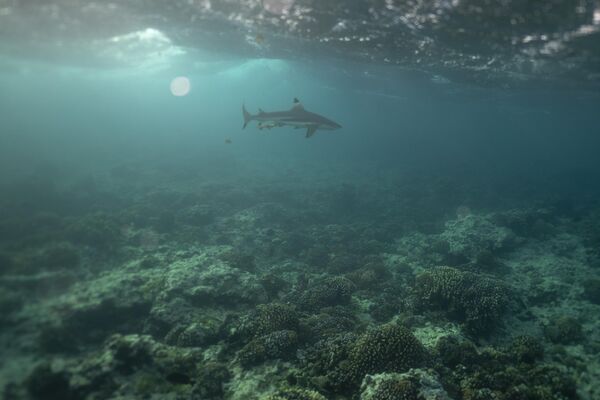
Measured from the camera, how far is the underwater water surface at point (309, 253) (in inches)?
279

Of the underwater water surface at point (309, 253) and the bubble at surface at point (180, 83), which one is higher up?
the bubble at surface at point (180, 83)

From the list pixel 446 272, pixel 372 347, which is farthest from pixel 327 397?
pixel 446 272

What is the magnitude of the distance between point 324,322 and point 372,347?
2397 millimetres

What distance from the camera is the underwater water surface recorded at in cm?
710

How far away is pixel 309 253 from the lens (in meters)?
17.0

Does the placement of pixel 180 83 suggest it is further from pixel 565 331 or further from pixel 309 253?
pixel 565 331

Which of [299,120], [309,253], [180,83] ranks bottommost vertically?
[309,253]

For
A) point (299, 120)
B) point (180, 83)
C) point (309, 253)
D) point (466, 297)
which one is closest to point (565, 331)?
point (466, 297)

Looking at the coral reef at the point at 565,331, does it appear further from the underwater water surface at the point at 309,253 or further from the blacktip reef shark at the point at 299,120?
the blacktip reef shark at the point at 299,120

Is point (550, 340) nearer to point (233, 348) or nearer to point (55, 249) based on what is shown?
point (233, 348)

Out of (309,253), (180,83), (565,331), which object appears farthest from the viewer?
(180,83)

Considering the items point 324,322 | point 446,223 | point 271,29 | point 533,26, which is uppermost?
point 271,29

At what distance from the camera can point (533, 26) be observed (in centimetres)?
1496

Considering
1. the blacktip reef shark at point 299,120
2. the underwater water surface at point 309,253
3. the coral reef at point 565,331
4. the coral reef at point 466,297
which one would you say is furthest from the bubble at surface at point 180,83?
the coral reef at point 565,331
